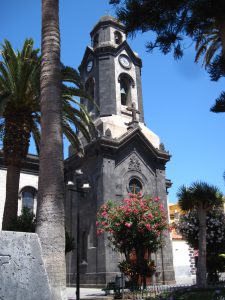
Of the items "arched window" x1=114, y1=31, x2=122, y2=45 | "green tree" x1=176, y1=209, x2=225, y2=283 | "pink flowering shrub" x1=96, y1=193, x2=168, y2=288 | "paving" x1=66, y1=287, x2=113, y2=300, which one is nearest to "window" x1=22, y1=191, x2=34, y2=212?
"paving" x1=66, y1=287, x2=113, y2=300

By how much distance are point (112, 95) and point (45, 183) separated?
21917 mm

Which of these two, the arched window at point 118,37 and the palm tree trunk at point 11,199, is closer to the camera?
the palm tree trunk at point 11,199

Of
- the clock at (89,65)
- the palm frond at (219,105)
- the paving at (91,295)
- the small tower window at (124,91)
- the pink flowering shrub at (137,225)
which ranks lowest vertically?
the paving at (91,295)

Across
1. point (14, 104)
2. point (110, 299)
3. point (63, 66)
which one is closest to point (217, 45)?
point (63, 66)

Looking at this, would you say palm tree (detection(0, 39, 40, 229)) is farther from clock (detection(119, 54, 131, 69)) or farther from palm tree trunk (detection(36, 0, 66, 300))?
clock (detection(119, 54, 131, 69))

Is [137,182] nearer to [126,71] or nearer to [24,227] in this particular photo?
[126,71]

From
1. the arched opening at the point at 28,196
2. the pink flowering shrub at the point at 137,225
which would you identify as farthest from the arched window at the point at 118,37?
the pink flowering shrub at the point at 137,225

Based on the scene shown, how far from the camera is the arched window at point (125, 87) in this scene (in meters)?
31.2

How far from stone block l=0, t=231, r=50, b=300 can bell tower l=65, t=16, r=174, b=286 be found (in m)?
17.7

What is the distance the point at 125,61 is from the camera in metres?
32.1

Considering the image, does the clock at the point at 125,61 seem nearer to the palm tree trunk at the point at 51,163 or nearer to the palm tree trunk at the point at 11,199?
the palm tree trunk at the point at 11,199

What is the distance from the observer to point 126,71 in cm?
3167

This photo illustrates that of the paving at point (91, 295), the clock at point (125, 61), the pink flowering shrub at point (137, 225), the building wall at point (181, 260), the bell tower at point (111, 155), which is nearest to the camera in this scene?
the paving at point (91, 295)

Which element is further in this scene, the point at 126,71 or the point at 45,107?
the point at 126,71
